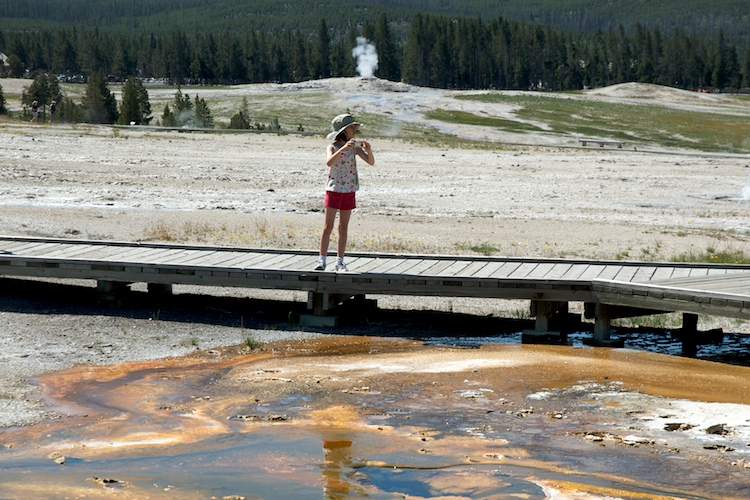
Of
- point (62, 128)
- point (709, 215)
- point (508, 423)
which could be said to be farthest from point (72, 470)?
point (62, 128)

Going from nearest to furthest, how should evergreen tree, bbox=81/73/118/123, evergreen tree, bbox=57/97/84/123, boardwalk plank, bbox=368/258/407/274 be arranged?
boardwalk plank, bbox=368/258/407/274
evergreen tree, bbox=57/97/84/123
evergreen tree, bbox=81/73/118/123

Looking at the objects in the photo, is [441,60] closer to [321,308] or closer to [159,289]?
[159,289]

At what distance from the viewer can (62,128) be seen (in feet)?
113

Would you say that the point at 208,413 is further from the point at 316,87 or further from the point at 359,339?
the point at 316,87

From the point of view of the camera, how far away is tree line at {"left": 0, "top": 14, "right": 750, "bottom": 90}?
106562mm

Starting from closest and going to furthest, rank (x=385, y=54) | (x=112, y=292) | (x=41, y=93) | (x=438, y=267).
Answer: (x=438, y=267) → (x=112, y=292) → (x=41, y=93) → (x=385, y=54)

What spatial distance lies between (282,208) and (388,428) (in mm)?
11470

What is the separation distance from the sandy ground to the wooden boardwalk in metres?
0.44

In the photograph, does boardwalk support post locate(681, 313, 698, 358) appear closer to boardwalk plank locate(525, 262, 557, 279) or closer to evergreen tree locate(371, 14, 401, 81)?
boardwalk plank locate(525, 262, 557, 279)

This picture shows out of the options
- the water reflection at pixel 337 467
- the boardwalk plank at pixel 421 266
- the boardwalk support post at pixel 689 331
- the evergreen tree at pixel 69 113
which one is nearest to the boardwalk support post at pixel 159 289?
the boardwalk plank at pixel 421 266

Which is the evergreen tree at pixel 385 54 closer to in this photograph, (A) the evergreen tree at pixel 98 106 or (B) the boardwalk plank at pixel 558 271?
(A) the evergreen tree at pixel 98 106

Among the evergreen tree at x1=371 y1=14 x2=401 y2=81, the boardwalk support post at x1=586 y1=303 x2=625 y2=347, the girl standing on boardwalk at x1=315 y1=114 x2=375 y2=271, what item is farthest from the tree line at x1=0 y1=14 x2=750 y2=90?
the boardwalk support post at x1=586 y1=303 x2=625 y2=347

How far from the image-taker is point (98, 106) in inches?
1852

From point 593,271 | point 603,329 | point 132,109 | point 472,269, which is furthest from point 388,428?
point 132,109
